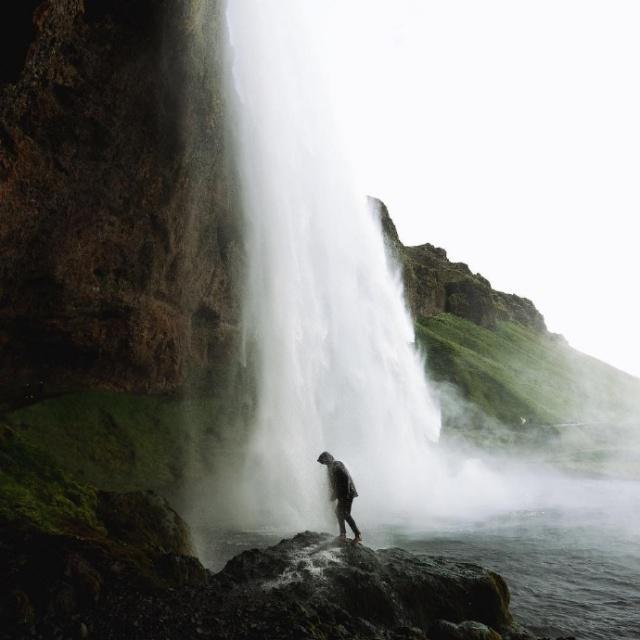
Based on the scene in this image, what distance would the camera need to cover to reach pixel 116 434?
27.4m

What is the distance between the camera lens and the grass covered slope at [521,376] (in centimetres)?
7419

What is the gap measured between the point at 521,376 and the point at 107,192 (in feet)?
267

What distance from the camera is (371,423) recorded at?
38.8m

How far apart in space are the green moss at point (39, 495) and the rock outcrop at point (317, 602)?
2.96 meters

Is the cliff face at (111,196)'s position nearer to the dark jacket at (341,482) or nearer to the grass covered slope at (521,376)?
the dark jacket at (341,482)

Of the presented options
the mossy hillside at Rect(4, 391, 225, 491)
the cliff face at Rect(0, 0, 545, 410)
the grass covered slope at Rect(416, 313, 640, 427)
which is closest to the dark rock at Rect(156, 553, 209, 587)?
the mossy hillside at Rect(4, 391, 225, 491)

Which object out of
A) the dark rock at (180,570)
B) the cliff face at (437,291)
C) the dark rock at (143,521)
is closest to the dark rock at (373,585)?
the dark rock at (180,570)

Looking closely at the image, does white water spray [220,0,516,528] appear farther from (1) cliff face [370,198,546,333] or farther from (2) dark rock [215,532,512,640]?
(1) cliff face [370,198,546,333]

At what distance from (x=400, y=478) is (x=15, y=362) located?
74.6 ft

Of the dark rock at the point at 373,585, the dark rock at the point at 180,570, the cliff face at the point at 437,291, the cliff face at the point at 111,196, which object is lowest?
the dark rock at the point at 373,585

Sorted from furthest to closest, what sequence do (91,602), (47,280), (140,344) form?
(140,344)
(47,280)
(91,602)

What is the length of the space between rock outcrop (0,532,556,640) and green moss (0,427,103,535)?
296 centimetres

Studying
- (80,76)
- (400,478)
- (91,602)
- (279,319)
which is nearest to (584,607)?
(91,602)

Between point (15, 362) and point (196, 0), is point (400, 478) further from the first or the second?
point (196, 0)
